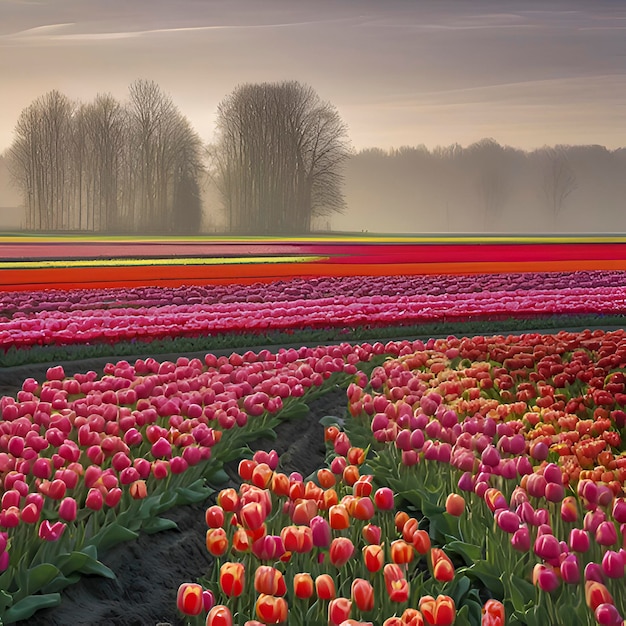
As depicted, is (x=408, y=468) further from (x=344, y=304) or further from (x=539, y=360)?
(x=344, y=304)

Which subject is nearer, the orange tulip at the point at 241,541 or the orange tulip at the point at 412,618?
the orange tulip at the point at 412,618

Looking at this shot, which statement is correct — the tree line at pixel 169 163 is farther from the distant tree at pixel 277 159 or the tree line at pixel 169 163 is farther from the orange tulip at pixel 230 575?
the orange tulip at pixel 230 575

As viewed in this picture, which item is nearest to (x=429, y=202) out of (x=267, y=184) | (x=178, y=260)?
(x=267, y=184)

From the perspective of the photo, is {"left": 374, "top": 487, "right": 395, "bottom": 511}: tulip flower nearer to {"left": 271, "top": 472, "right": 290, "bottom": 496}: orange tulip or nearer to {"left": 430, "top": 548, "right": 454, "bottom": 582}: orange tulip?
{"left": 271, "top": 472, "right": 290, "bottom": 496}: orange tulip

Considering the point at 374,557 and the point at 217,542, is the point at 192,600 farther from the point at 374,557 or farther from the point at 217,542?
the point at 374,557

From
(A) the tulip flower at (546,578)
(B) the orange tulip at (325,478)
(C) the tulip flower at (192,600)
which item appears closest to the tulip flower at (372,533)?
(B) the orange tulip at (325,478)

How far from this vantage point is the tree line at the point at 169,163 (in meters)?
74.1

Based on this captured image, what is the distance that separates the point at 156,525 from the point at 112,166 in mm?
74267

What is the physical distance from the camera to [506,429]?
18.1 feet

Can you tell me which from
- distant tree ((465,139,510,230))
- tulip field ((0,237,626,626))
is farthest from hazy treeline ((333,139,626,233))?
tulip field ((0,237,626,626))

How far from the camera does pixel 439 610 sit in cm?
295

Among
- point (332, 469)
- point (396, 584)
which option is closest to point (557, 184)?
point (332, 469)

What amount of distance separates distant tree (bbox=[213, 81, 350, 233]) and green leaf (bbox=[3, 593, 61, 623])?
69313 mm

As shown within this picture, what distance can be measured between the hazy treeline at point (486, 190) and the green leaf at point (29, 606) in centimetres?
12358
